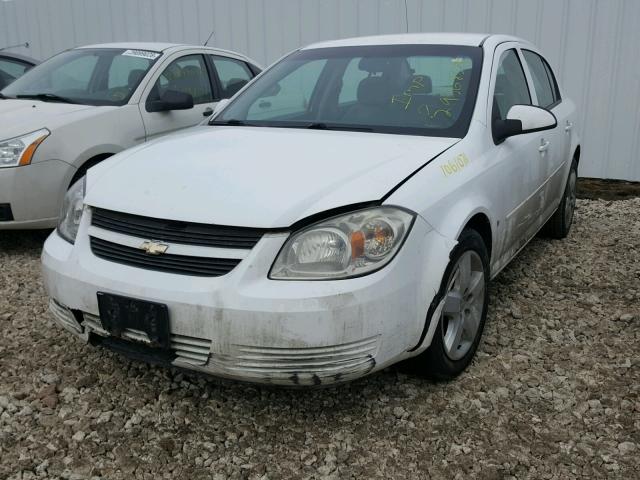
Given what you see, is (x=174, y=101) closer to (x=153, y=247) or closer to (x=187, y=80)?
(x=187, y=80)

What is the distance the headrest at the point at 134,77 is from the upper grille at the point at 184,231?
308 centimetres

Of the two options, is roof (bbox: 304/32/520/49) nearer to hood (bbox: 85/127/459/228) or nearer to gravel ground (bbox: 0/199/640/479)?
hood (bbox: 85/127/459/228)

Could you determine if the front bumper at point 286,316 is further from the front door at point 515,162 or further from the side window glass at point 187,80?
the side window glass at point 187,80

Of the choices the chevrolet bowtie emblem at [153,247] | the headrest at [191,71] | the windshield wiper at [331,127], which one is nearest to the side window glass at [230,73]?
the headrest at [191,71]

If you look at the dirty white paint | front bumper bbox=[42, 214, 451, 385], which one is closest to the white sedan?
the dirty white paint

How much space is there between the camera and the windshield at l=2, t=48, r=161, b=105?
5.26 m

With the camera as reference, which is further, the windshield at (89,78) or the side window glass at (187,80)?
the side window glass at (187,80)

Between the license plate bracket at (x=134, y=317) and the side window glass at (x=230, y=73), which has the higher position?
the side window glass at (x=230, y=73)

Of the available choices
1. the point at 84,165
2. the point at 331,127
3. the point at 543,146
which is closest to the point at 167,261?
the point at 331,127

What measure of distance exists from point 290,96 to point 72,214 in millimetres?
1463

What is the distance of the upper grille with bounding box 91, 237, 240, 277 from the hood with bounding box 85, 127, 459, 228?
0.14m

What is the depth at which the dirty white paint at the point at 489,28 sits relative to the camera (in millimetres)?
6805

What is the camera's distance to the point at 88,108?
4.98m

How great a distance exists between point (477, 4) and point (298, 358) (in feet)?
19.4
